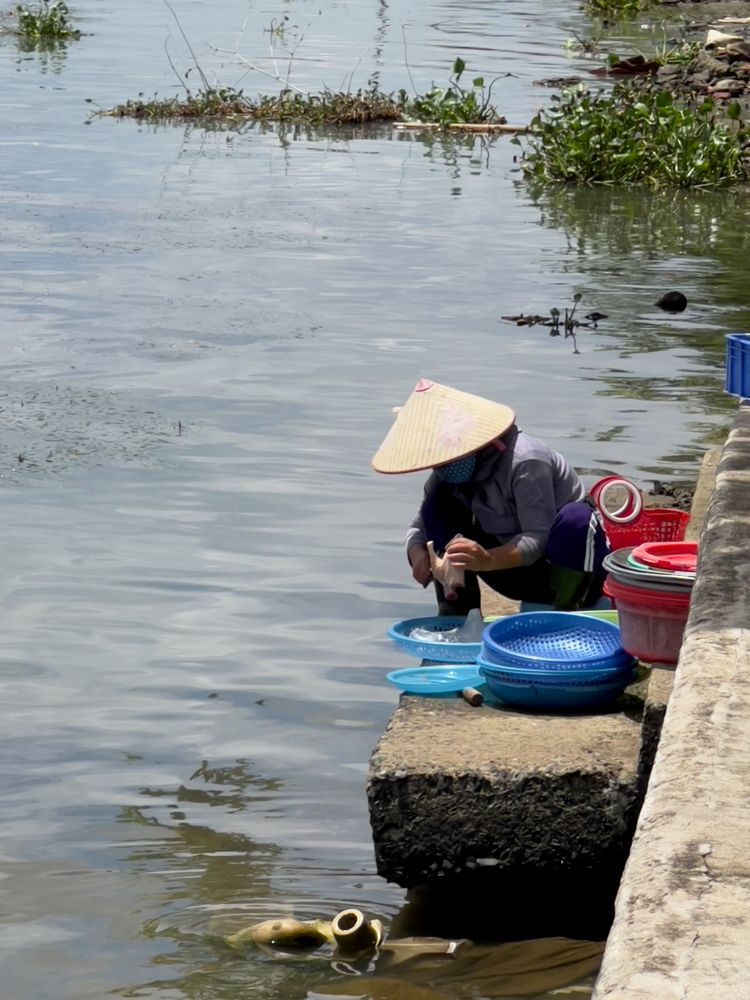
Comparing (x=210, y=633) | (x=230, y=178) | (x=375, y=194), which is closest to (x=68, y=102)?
(x=230, y=178)

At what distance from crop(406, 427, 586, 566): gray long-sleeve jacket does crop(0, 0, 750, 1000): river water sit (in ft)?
2.20

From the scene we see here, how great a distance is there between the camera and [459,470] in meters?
4.84

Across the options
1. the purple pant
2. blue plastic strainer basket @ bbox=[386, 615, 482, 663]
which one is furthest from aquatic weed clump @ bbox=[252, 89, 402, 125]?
blue plastic strainer basket @ bbox=[386, 615, 482, 663]

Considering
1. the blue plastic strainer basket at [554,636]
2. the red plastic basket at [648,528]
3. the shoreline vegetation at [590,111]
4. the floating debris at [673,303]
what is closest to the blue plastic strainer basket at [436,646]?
the blue plastic strainer basket at [554,636]

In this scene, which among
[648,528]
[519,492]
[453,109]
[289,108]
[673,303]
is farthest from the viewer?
[289,108]

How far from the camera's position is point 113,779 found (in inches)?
183

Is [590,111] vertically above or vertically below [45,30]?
below

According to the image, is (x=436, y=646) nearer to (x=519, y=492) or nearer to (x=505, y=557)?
(x=505, y=557)

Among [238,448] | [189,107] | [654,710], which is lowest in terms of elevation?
[238,448]

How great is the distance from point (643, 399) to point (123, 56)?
16.4 metres

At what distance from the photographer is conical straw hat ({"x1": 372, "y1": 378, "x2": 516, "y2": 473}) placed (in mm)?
4707

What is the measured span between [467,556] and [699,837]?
6.22ft

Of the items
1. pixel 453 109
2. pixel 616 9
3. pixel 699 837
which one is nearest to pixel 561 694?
pixel 699 837

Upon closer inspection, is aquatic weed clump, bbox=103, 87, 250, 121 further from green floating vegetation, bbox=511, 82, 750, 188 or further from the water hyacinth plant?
green floating vegetation, bbox=511, 82, 750, 188
